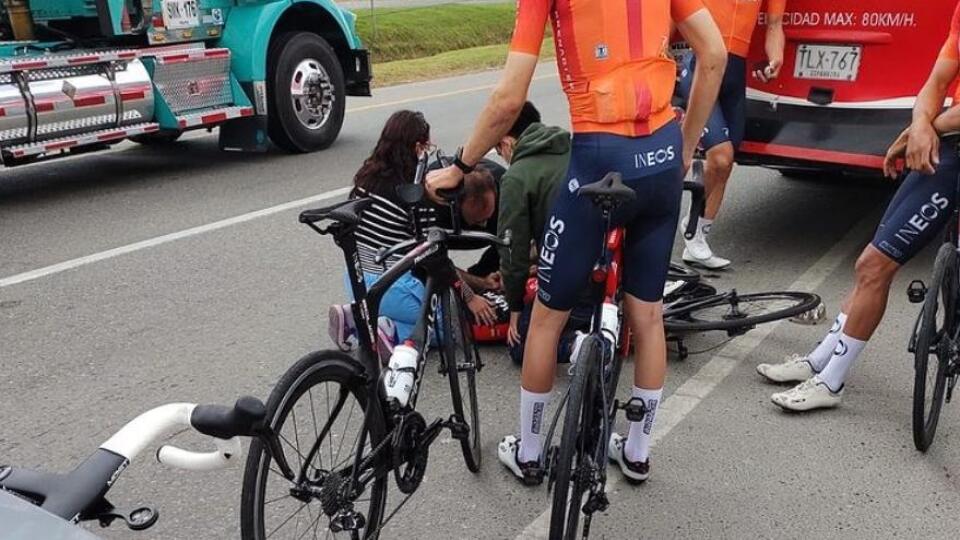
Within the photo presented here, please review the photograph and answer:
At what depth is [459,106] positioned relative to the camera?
1318cm

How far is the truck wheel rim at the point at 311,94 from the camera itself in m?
9.68

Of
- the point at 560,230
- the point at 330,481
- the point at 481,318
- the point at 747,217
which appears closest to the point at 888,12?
the point at 747,217

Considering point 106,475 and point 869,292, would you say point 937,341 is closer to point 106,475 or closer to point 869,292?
point 869,292

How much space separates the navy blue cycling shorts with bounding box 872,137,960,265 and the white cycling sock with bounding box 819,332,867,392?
39 centimetres

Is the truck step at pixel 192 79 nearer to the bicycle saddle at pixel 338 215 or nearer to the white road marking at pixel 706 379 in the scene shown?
the white road marking at pixel 706 379

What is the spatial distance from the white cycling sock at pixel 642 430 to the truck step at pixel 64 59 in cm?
617

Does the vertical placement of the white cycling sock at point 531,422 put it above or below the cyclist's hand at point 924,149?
below

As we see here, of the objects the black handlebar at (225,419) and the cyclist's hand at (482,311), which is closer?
the black handlebar at (225,419)

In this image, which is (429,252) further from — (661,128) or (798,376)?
(798,376)

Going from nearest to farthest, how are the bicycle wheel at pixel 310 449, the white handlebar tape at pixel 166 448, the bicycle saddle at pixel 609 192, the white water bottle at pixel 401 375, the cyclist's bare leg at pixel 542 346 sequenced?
the white handlebar tape at pixel 166 448 → the bicycle wheel at pixel 310 449 → the bicycle saddle at pixel 609 192 → the white water bottle at pixel 401 375 → the cyclist's bare leg at pixel 542 346

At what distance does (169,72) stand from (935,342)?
23.0 feet

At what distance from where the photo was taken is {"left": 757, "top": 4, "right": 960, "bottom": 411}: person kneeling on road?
3.59 m

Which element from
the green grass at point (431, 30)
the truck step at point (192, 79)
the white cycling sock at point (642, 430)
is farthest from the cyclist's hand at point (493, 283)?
the green grass at point (431, 30)

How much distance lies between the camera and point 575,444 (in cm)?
268
